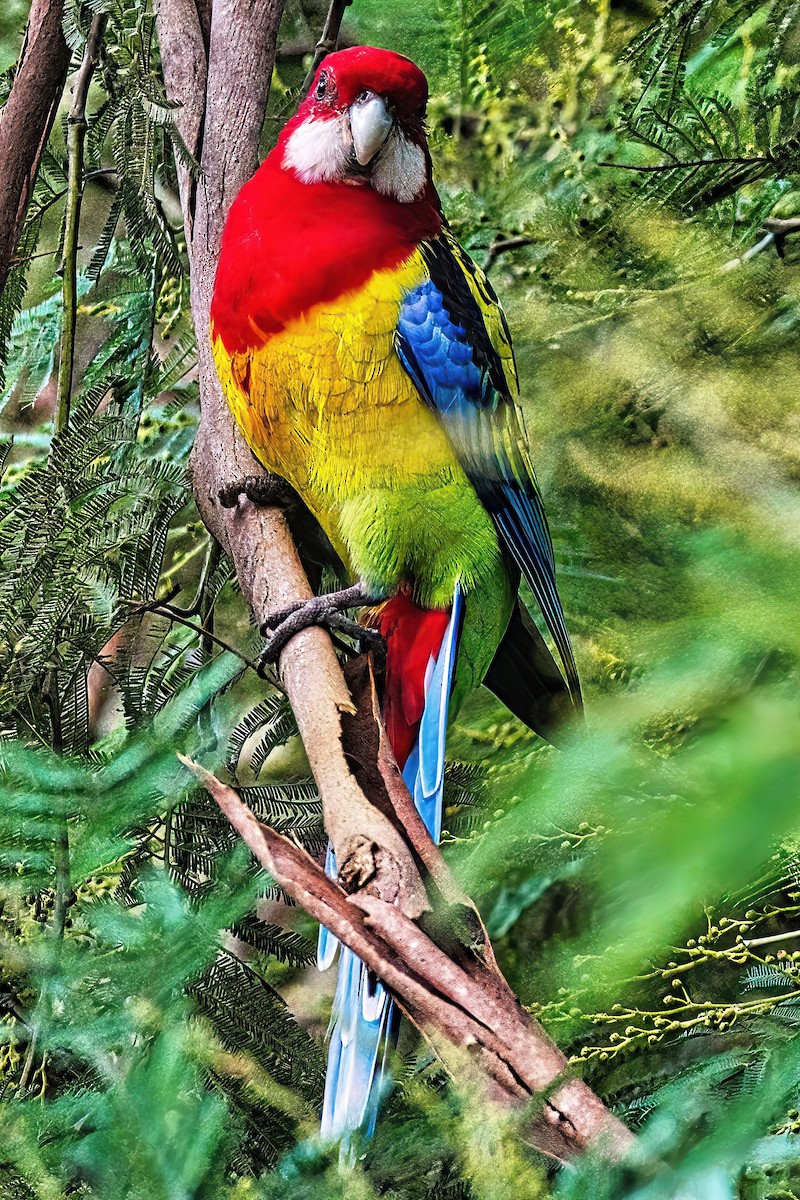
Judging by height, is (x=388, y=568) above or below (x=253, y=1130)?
above

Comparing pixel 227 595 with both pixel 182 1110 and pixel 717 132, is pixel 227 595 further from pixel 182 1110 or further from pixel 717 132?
pixel 182 1110

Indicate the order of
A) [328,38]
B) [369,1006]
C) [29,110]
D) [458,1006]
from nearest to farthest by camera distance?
[458,1006] → [369,1006] → [29,110] → [328,38]

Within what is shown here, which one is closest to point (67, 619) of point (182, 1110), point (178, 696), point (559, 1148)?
point (178, 696)

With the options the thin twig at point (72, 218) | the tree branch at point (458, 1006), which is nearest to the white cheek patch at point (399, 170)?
the thin twig at point (72, 218)

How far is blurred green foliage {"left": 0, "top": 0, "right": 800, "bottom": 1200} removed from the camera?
31cm

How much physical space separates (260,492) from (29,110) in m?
0.49

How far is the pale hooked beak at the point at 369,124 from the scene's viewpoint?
1036 mm

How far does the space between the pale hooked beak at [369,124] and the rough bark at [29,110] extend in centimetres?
34

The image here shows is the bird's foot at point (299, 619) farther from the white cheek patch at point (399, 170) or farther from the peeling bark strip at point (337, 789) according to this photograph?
the white cheek patch at point (399, 170)

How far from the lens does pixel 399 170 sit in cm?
108

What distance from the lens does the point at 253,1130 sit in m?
0.52

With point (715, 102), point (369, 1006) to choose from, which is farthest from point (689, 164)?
point (369, 1006)

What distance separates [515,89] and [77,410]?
0.60 meters

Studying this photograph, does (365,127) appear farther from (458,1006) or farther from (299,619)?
(458,1006)
